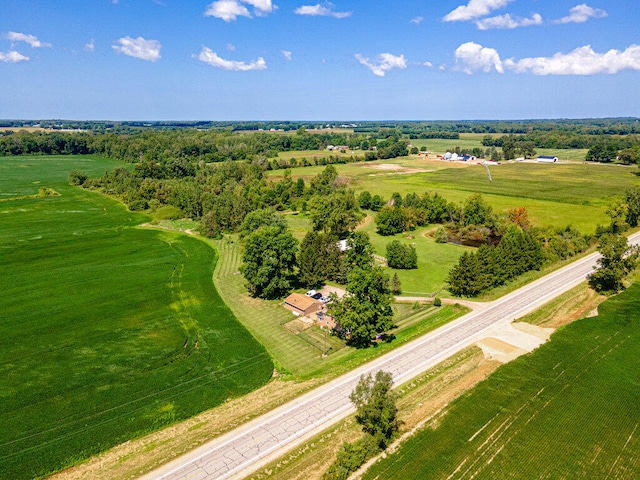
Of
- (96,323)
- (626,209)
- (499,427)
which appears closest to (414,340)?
(499,427)

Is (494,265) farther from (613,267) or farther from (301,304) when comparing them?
(301,304)

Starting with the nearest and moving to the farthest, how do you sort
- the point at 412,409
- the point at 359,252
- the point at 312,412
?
the point at 312,412
the point at 412,409
the point at 359,252

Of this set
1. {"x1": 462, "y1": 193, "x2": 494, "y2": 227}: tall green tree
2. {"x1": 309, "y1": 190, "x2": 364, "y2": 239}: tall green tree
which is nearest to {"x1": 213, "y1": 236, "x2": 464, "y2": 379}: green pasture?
{"x1": 309, "y1": 190, "x2": 364, "y2": 239}: tall green tree

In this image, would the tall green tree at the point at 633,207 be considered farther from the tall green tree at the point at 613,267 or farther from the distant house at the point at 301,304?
the distant house at the point at 301,304

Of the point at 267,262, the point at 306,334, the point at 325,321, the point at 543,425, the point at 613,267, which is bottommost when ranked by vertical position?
the point at 306,334

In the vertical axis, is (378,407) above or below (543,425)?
above

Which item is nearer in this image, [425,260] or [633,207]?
[425,260]

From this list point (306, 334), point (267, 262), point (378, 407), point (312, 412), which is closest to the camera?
point (378, 407)

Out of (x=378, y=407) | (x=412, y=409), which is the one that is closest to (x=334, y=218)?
(x=412, y=409)

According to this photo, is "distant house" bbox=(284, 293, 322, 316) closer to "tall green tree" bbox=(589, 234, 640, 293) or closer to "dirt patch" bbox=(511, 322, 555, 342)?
"dirt patch" bbox=(511, 322, 555, 342)
